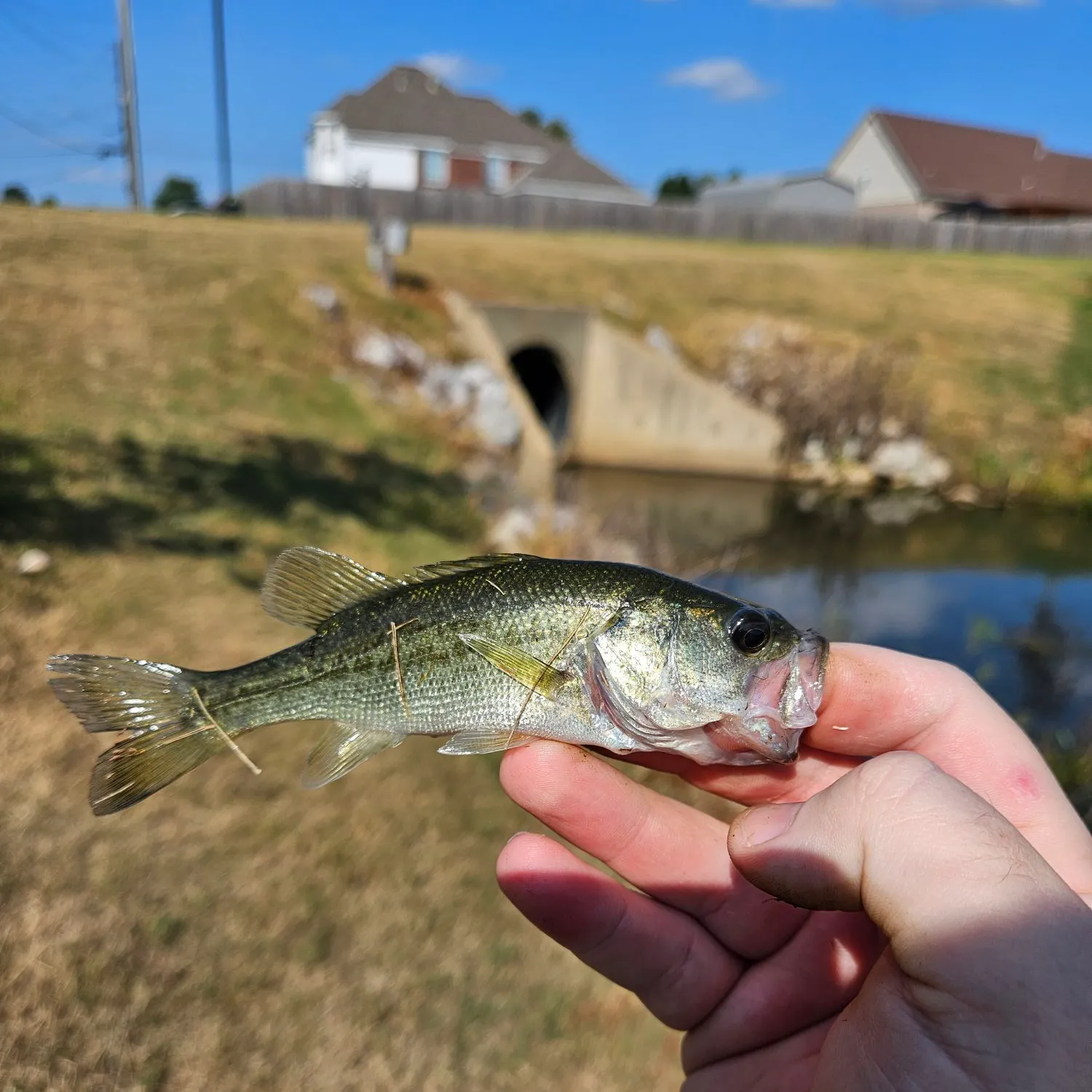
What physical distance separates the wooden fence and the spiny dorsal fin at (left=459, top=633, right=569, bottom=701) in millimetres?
34899

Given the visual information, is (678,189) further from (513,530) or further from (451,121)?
(513,530)

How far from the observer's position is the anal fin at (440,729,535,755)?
2654mm

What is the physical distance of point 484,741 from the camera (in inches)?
105

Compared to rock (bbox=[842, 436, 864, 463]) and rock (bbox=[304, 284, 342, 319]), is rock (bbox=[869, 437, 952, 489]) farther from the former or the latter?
rock (bbox=[304, 284, 342, 319])

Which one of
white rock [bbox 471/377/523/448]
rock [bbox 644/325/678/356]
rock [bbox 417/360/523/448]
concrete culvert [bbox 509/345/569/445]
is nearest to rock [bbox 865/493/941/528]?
rock [bbox 644/325/678/356]

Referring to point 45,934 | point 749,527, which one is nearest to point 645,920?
point 45,934

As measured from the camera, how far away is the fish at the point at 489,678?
2561 mm

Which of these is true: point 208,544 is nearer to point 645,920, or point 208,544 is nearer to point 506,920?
point 506,920

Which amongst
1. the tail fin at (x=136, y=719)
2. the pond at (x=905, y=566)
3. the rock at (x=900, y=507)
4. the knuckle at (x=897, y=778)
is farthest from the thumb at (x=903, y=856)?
the rock at (x=900, y=507)

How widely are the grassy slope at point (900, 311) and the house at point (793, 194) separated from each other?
27.6m

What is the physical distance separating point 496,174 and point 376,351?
44.5 meters

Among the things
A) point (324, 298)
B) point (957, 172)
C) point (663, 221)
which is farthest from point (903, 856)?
point (957, 172)

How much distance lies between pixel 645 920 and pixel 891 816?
1.26 m

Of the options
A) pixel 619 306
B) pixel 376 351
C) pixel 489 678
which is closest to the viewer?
pixel 489 678
